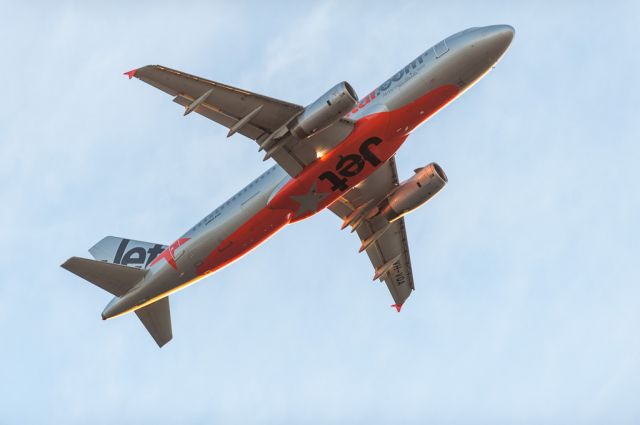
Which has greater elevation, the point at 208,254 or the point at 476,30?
the point at 476,30

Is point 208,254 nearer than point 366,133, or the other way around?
point 366,133

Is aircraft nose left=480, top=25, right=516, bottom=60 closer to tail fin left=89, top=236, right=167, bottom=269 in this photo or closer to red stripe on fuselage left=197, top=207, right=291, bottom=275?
red stripe on fuselage left=197, top=207, right=291, bottom=275

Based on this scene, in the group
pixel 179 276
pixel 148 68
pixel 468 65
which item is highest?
pixel 148 68

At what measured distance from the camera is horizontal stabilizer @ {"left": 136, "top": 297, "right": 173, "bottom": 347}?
5694 cm

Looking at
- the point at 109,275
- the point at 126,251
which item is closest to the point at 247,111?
the point at 109,275

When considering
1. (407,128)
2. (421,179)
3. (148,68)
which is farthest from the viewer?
(421,179)

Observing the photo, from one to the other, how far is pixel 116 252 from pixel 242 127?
14615 mm

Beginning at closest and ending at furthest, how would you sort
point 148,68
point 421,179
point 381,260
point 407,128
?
point 148,68 → point 407,128 → point 421,179 → point 381,260

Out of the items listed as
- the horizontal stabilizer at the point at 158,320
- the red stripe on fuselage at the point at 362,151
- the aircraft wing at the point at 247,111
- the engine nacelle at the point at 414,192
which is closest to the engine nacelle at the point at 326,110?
the aircraft wing at the point at 247,111

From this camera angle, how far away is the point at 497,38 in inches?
1930

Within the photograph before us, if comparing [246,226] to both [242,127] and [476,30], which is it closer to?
[242,127]

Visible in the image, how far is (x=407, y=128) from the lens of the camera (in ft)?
165

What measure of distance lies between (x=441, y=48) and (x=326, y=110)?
768 cm

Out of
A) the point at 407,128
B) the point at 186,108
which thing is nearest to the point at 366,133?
the point at 407,128
